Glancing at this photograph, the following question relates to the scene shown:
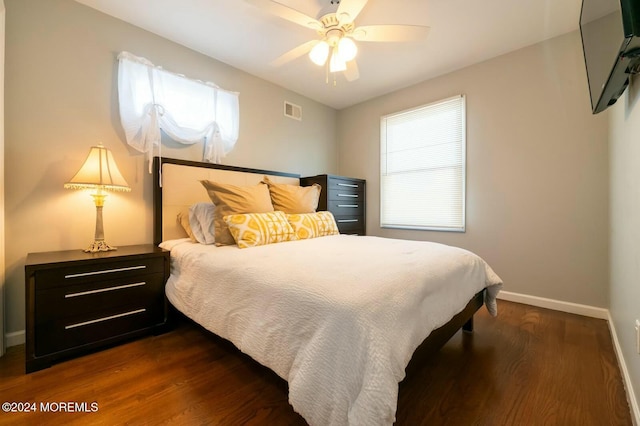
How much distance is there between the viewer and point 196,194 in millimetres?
2572

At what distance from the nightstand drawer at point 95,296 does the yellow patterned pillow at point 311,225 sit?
3.68 feet

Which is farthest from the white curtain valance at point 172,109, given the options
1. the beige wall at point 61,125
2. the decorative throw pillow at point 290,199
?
the decorative throw pillow at point 290,199

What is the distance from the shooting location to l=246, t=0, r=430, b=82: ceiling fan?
1.69m

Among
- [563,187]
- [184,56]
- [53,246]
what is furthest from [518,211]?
[53,246]

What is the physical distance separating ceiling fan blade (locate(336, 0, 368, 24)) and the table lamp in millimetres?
1882

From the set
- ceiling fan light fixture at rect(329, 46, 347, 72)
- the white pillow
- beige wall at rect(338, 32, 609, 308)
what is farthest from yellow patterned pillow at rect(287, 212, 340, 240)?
beige wall at rect(338, 32, 609, 308)

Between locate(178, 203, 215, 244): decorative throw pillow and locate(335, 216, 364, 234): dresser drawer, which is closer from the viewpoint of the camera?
locate(178, 203, 215, 244): decorative throw pillow

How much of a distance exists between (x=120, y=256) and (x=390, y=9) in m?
2.68

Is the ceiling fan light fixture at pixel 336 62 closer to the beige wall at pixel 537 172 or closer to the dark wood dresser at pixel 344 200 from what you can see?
the dark wood dresser at pixel 344 200

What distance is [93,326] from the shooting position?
5.56 feet

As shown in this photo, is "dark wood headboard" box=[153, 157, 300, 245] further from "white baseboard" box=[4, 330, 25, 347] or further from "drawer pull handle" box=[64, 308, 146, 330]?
"white baseboard" box=[4, 330, 25, 347]

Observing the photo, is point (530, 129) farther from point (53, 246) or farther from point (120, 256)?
point (53, 246)

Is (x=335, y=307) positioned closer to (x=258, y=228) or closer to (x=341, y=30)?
(x=258, y=228)

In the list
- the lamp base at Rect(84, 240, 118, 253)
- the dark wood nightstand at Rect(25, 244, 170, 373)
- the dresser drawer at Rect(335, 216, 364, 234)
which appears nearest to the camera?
the dark wood nightstand at Rect(25, 244, 170, 373)
